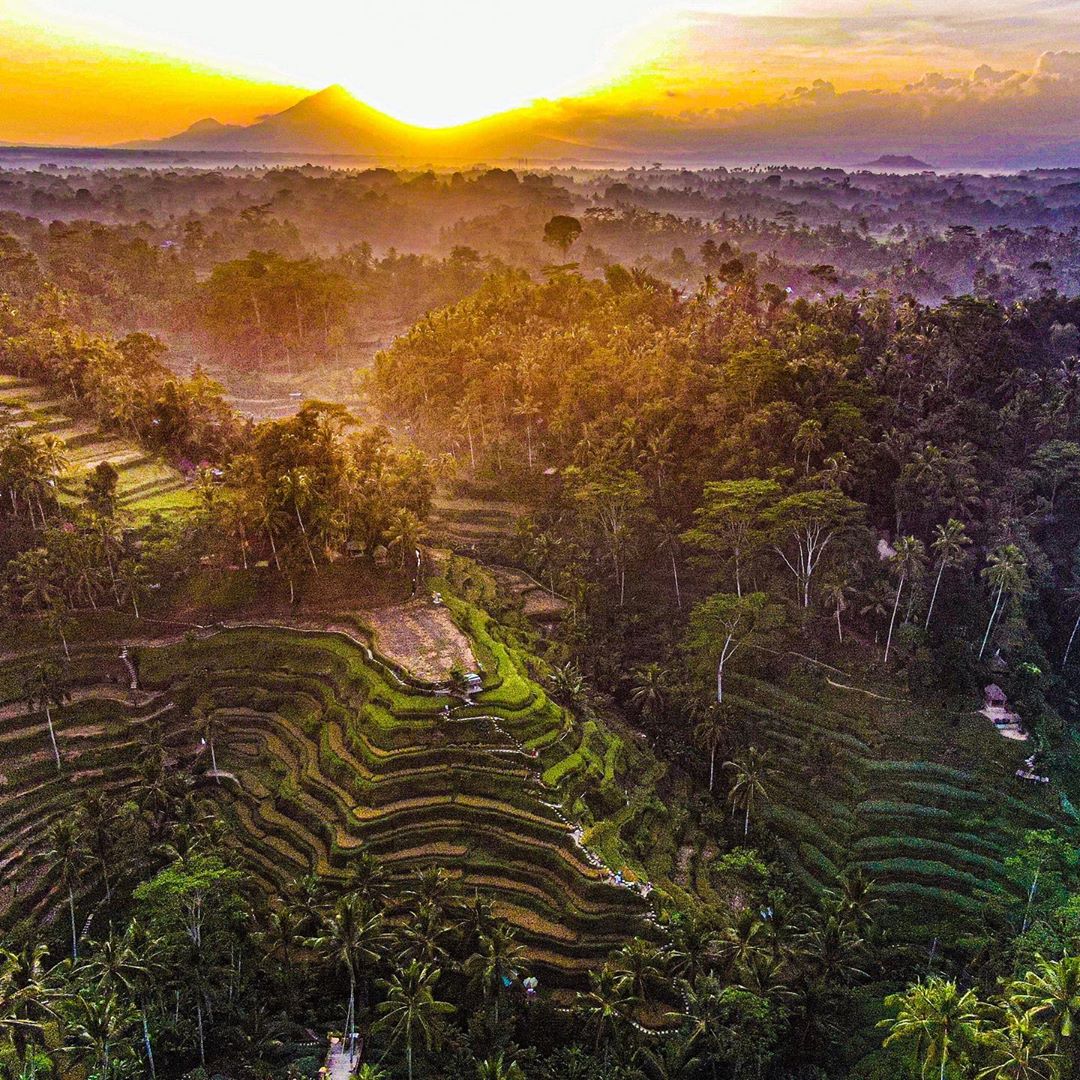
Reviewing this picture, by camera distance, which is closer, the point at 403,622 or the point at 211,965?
the point at 211,965

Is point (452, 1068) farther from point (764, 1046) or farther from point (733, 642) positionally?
point (733, 642)

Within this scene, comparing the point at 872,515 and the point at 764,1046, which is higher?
the point at 872,515

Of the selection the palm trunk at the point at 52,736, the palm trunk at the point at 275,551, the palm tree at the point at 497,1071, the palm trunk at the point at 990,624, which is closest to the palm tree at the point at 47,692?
the palm trunk at the point at 52,736

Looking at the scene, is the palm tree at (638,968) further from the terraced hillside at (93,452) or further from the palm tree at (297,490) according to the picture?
the terraced hillside at (93,452)

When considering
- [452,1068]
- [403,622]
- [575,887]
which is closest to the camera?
[452,1068]

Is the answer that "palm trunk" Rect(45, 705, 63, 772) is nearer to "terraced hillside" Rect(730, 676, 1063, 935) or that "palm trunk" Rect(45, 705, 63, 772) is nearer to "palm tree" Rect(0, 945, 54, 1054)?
"palm tree" Rect(0, 945, 54, 1054)

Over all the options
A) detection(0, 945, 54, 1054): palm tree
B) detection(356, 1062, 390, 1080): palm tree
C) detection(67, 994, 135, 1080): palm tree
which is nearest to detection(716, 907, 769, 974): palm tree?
detection(356, 1062, 390, 1080): palm tree

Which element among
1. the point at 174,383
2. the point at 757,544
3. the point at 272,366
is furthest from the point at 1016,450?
the point at 272,366

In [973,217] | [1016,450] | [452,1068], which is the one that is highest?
[973,217]
